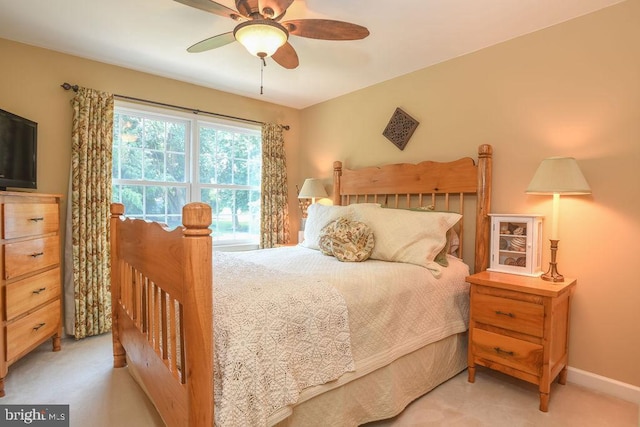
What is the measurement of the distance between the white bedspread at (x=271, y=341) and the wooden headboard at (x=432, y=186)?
152 centimetres

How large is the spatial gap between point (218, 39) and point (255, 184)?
2.19 meters

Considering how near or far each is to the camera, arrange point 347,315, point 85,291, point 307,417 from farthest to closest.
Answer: point 85,291 → point 347,315 → point 307,417

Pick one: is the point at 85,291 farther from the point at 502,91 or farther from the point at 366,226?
the point at 502,91

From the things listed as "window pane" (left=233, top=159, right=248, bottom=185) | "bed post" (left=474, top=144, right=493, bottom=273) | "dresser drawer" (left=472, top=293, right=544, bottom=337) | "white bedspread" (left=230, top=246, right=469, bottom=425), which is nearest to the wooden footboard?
"white bedspread" (left=230, top=246, right=469, bottom=425)

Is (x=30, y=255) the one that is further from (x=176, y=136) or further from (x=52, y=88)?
(x=176, y=136)

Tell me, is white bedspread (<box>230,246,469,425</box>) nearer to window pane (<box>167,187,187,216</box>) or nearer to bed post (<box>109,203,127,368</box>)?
bed post (<box>109,203,127,368</box>)

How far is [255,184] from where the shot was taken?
403 cm

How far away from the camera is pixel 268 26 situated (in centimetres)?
164

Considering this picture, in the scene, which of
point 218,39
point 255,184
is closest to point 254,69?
point 218,39

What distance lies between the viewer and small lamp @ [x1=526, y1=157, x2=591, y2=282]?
1917 millimetres

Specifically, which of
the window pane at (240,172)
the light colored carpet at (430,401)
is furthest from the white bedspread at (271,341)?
the window pane at (240,172)

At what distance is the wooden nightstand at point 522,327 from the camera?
183 cm

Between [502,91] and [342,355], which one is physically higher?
[502,91]

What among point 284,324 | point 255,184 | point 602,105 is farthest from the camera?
point 255,184
